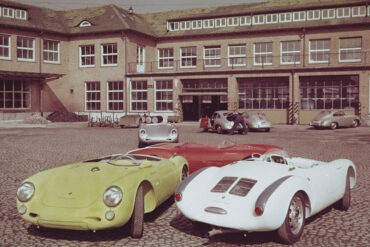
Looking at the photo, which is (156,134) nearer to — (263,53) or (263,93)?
(263,93)

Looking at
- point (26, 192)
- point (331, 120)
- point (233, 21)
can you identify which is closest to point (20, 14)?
point (233, 21)

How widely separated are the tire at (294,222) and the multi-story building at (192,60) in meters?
27.7

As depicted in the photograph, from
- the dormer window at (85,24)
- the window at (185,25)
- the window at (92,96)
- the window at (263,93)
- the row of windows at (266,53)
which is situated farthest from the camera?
the window at (185,25)

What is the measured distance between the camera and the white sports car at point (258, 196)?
4.43 meters

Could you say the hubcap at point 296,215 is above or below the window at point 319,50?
below

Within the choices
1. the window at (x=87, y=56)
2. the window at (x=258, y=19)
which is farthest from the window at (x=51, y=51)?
the window at (x=258, y=19)

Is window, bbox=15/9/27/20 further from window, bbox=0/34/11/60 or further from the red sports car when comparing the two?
the red sports car

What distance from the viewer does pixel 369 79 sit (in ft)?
99.2

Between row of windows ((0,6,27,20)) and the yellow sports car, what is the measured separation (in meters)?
32.6

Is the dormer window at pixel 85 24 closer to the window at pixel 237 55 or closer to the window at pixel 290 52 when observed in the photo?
the window at pixel 237 55

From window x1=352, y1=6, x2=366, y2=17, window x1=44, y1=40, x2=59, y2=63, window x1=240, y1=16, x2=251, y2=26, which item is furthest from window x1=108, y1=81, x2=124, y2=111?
window x1=352, y1=6, x2=366, y2=17

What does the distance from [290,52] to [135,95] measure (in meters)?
13.8

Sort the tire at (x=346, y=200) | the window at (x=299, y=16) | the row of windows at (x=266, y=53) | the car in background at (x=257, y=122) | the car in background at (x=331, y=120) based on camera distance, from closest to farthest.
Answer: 1. the tire at (x=346, y=200)
2. the car in background at (x=257, y=122)
3. the car in background at (x=331, y=120)
4. the row of windows at (x=266, y=53)
5. the window at (x=299, y=16)

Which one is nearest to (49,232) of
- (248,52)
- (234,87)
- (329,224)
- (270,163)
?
(270,163)
